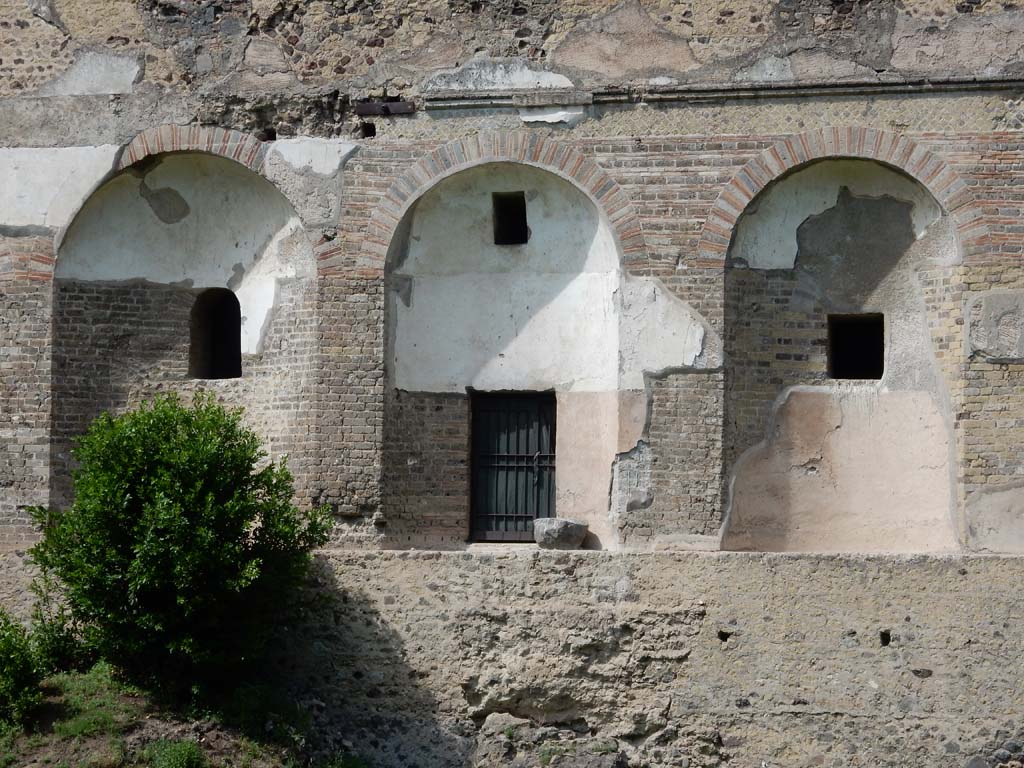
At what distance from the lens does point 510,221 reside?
54.8 ft

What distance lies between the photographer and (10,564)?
52.0 feet

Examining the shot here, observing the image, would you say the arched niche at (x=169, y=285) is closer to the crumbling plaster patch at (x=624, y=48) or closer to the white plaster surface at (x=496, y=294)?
the white plaster surface at (x=496, y=294)

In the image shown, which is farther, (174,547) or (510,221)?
(510,221)

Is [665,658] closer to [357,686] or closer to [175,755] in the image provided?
[357,686]

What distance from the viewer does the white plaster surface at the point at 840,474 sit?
51.6 ft

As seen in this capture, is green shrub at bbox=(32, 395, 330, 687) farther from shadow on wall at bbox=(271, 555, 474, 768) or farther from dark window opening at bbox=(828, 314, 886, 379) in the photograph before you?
dark window opening at bbox=(828, 314, 886, 379)

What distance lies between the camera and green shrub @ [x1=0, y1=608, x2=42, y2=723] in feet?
45.9

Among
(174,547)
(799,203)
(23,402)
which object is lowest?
(174,547)

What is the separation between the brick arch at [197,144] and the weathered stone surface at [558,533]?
162 inches

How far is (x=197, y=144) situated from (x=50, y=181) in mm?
1402

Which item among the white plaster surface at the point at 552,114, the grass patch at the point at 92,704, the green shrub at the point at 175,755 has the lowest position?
the green shrub at the point at 175,755

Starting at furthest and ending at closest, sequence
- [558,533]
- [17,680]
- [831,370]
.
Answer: [831,370]
[558,533]
[17,680]

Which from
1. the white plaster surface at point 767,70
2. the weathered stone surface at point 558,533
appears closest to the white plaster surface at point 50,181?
the weathered stone surface at point 558,533

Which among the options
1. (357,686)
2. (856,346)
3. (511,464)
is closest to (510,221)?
(511,464)
